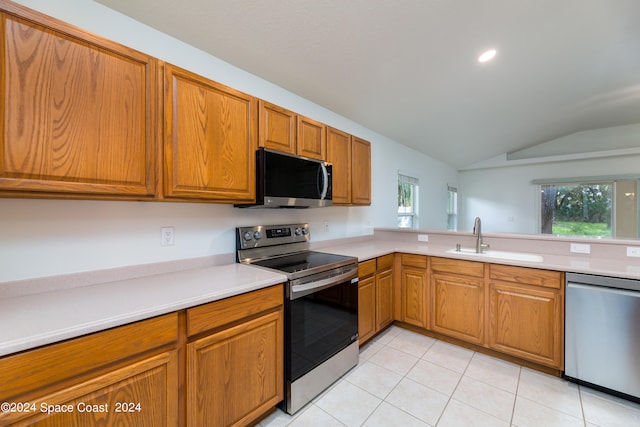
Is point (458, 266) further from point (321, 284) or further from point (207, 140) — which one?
point (207, 140)

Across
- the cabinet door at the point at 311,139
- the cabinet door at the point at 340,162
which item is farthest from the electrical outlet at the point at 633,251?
the cabinet door at the point at 311,139

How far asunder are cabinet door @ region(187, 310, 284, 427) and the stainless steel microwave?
81cm

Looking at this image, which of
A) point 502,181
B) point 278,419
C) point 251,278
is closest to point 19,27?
point 251,278

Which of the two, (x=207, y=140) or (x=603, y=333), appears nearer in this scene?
(x=207, y=140)

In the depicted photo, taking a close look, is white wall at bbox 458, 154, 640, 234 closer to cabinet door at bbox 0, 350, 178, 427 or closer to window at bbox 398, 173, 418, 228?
window at bbox 398, 173, 418, 228

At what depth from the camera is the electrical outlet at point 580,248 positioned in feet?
7.30

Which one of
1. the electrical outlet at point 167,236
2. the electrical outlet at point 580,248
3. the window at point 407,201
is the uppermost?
the window at point 407,201

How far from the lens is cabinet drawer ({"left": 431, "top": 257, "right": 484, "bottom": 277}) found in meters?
2.25

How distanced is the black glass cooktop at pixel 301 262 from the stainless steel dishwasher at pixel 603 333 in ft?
5.21

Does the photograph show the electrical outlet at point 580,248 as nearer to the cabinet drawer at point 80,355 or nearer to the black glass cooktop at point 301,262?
the black glass cooktop at point 301,262

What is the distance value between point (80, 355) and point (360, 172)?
2510mm

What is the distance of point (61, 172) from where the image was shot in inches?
43.2

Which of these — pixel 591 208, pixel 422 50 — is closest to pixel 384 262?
pixel 422 50

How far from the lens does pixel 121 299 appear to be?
46.1 inches
